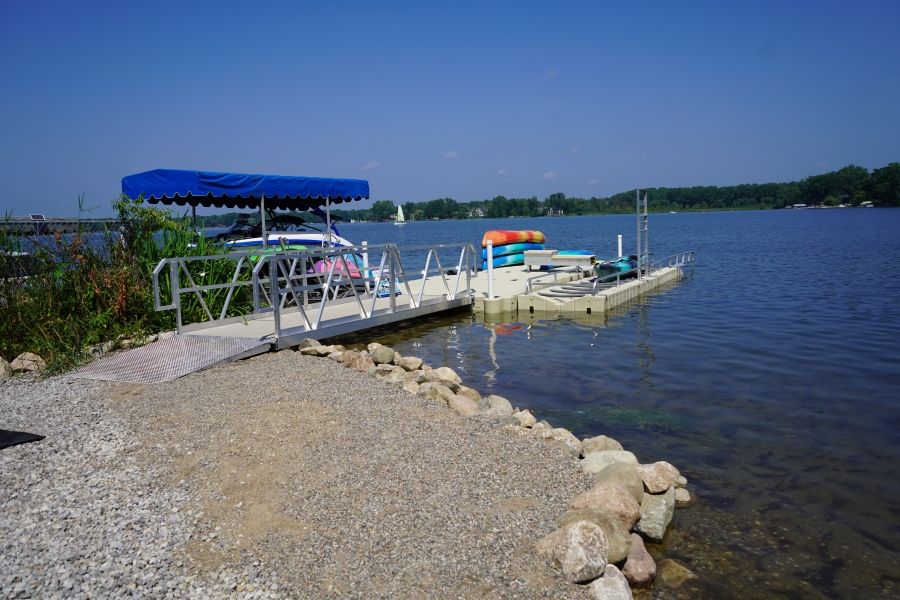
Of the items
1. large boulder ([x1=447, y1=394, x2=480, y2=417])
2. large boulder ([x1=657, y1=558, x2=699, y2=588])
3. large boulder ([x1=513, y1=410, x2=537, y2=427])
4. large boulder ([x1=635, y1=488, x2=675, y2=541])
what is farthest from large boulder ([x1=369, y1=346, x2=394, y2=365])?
large boulder ([x1=657, y1=558, x2=699, y2=588])

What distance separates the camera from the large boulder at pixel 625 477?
16.9 feet

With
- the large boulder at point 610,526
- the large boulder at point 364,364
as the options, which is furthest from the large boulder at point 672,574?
the large boulder at point 364,364

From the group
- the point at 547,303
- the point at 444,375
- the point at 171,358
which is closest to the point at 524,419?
the point at 444,375

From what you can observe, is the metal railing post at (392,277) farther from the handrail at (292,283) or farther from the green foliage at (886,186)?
the green foliage at (886,186)

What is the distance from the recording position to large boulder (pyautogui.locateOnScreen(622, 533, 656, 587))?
4.31 metres

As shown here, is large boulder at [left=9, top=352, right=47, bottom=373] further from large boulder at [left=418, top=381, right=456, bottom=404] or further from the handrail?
large boulder at [left=418, top=381, right=456, bottom=404]

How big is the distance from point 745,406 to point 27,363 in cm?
899

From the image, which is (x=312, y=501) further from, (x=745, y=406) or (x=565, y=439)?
(x=745, y=406)

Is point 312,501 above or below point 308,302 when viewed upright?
below

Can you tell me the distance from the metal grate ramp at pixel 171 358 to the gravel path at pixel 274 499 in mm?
970

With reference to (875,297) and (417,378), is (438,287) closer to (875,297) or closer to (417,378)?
(417,378)

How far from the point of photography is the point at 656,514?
510 centimetres

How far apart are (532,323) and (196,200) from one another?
7.35 m

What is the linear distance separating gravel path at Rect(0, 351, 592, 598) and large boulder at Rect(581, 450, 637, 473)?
0.80ft
